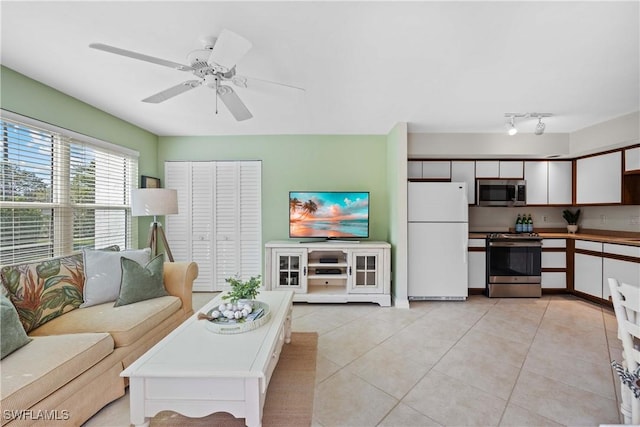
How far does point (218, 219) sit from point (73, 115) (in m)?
1.93

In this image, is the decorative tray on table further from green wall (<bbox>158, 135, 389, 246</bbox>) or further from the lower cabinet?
the lower cabinet

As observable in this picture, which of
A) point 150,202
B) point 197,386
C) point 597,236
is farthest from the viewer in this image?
point 597,236

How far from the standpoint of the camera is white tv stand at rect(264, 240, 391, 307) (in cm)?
343

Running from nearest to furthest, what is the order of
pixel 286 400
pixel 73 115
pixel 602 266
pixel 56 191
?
pixel 286 400
pixel 56 191
pixel 73 115
pixel 602 266

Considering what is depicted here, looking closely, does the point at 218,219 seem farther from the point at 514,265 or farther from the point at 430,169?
the point at 514,265

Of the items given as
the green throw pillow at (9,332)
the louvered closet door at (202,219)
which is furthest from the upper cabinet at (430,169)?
the green throw pillow at (9,332)

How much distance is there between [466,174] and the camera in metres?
3.95

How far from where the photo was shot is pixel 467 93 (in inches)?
97.4

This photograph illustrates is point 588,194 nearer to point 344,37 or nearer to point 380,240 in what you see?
point 380,240

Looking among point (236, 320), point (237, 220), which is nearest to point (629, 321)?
point (236, 320)

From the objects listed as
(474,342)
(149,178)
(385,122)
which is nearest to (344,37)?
(385,122)

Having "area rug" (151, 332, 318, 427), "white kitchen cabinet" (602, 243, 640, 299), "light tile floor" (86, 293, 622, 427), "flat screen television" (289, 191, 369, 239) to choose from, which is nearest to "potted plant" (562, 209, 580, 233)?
"white kitchen cabinet" (602, 243, 640, 299)

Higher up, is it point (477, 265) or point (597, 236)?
point (597, 236)

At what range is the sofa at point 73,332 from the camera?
1.29m
